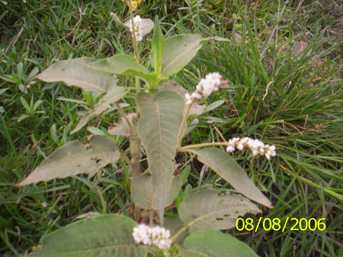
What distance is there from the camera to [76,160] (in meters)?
1.15

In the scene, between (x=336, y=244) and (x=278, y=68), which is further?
(x=278, y=68)

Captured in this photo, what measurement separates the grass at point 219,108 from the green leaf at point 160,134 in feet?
1.88

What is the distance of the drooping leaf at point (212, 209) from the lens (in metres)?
1.18

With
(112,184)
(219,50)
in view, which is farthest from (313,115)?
(112,184)

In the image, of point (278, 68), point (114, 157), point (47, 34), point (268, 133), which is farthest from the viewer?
point (47, 34)

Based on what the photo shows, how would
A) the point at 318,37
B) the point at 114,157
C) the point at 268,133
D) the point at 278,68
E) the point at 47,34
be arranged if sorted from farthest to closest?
the point at 47,34 < the point at 318,37 < the point at 278,68 < the point at 268,133 < the point at 114,157

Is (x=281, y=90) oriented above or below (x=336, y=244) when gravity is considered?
above

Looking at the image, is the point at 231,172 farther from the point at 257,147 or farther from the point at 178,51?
the point at 178,51

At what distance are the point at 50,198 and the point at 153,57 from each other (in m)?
0.70

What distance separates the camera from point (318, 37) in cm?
218

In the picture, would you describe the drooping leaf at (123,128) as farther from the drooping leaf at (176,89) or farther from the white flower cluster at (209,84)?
the white flower cluster at (209,84)

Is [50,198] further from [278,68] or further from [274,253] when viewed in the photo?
[278,68]
